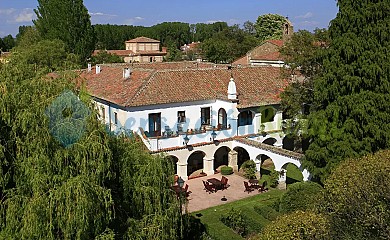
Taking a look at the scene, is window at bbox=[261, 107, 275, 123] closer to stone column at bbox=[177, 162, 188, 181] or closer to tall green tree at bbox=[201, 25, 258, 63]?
stone column at bbox=[177, 162, 188, 181]

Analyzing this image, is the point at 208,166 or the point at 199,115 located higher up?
the point at 199,115

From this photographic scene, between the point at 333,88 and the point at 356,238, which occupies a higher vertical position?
the point at 333,88

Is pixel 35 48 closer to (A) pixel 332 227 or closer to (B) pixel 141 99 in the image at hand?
(B) pixel 141 99

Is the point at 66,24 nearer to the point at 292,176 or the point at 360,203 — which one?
the point at 292,176

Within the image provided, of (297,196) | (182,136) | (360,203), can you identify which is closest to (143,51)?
(182,136)

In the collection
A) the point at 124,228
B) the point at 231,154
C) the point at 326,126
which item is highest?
the point at 326,126

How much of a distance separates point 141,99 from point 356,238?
17.4 meters

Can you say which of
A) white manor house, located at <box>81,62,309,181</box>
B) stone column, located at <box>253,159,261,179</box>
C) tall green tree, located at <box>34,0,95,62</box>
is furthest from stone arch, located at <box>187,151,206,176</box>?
tall green tree, located at <box>34,0,95,62</box>

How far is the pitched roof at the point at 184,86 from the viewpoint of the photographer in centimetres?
2709

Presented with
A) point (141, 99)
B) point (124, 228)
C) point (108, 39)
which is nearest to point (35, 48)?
point (141, 99)

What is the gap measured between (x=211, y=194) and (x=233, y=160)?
4.73 m

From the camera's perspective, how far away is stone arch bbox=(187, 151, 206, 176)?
28922mm

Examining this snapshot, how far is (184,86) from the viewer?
94.6ft

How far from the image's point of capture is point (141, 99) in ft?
86.1
